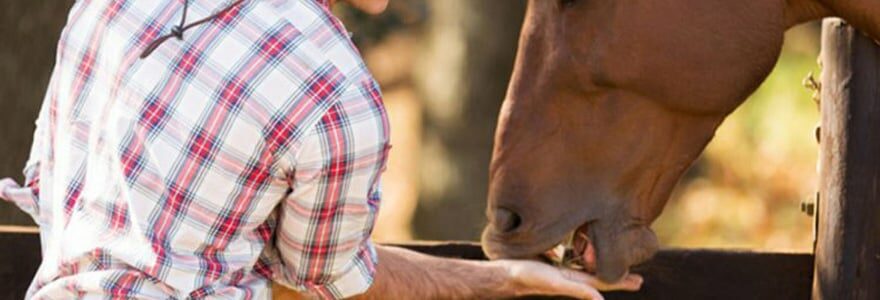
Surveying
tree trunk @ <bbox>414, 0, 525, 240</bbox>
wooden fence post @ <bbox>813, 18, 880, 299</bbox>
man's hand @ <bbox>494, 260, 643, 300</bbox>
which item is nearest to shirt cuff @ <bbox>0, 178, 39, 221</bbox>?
man's hand @ <bbox>494, 260, 643, 300</bbox>

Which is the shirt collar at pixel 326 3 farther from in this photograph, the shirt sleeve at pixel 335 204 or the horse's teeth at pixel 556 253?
the horse's teeth at pixel 556 253

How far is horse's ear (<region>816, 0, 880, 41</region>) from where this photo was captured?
12.1 feet

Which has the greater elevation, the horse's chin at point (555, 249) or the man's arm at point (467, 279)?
the man's arm at point (467, 279)

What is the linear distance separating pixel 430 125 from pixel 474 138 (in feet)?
3.05

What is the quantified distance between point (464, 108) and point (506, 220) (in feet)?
13.4

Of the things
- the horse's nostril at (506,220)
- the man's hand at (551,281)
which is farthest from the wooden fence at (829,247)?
the man's hand at (551,281)

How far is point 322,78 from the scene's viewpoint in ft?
8.89

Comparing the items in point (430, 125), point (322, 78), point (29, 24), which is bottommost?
point (430, 125)

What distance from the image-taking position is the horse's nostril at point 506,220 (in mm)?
3717

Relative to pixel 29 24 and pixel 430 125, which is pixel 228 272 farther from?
pixel 430 125

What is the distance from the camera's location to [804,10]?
3.78 meters

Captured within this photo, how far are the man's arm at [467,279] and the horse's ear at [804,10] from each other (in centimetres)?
70

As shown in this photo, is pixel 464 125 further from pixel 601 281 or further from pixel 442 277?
pixel 442 277

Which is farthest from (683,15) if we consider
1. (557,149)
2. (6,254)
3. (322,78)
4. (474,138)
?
(474,138)
